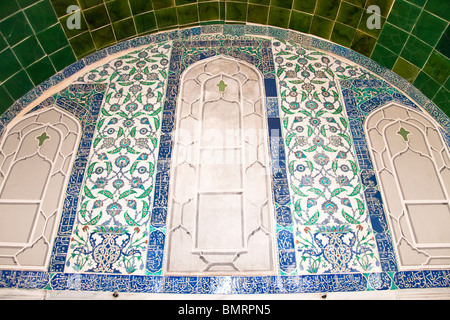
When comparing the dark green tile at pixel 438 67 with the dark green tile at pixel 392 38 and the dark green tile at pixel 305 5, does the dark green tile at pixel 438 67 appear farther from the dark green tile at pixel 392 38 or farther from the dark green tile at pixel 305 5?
the dark green tile at pixel 305 5

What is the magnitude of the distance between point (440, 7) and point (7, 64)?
3.51 m

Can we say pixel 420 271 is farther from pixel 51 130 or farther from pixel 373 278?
pixel 51 130

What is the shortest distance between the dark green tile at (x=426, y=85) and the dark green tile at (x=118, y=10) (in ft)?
8.57

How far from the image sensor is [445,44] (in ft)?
10.5

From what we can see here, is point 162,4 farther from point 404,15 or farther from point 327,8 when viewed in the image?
point 404,15

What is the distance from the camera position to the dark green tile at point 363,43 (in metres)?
3.53

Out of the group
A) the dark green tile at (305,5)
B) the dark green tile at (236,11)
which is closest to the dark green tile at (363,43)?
the dark green tile at (305,5)

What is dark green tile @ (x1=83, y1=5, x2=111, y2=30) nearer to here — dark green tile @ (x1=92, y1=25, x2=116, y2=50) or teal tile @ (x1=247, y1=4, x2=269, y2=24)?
dark green tile @ (x1=92, y1=25, x2=116, y2=50)

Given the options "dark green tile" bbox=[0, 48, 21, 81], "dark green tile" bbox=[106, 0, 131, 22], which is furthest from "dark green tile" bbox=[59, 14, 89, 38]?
"dark green tile" bbox=[0, 48, 21, 81]

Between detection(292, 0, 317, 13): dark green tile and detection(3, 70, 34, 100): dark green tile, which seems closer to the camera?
detection(3, 70, 34, 100): dark green tile

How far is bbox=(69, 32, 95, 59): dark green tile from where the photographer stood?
351 cm

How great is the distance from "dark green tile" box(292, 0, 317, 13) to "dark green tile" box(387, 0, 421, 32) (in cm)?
66
